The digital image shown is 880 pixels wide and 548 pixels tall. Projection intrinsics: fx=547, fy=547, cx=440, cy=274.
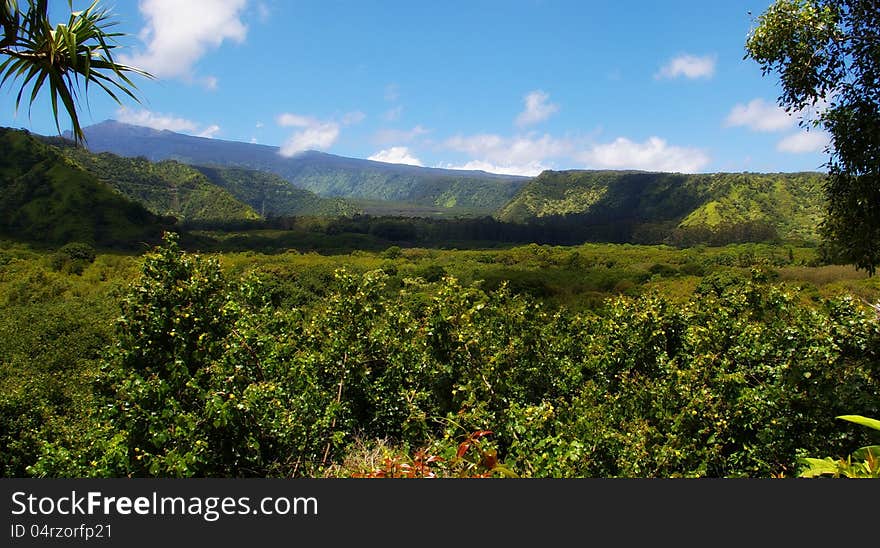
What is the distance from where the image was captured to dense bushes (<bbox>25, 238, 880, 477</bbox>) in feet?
20.4

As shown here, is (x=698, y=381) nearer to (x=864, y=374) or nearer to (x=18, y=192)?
(x=864, y=374)

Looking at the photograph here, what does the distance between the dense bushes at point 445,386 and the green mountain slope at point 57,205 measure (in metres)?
99.6

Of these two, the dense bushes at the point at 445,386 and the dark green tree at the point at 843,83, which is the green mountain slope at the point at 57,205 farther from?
the dark green tree at the point at 843,83

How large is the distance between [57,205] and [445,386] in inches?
4694

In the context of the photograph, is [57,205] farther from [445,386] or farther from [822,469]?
[822,469]

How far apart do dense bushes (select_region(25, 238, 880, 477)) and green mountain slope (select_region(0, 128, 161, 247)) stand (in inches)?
3922

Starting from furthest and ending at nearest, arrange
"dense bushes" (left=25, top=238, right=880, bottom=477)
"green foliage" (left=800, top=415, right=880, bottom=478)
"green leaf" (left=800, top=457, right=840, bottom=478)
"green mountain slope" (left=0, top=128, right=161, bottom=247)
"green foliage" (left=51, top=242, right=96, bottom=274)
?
"green mountain slope" (left=0, top=128, right=161, bottom=247) → "green foliage" (left=51, top=242, right=96, bottom=274) → "dense bushes" (left=25, top=238, right=880, bottom=477) → "green leaf" (left=800, top=457, right=840, bottom=478) → "green foliage" (left=800, top=415, right=880, bottom=478)

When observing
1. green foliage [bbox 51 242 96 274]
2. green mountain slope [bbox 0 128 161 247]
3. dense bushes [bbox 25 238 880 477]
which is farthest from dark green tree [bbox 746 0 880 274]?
green mountain slope [bbox 0 128 161 247]

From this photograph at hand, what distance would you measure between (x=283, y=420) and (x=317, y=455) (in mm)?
636

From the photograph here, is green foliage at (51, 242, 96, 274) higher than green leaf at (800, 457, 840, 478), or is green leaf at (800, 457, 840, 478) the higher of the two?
green leaf at (800, 457, 840, 478)

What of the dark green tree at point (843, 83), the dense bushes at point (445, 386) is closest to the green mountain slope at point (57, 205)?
the dense bushes at point (445, 386)

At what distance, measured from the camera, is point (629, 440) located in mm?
7176

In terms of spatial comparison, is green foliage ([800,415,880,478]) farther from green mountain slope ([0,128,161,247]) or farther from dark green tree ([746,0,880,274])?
green mountain slope ([0,128,161,247])

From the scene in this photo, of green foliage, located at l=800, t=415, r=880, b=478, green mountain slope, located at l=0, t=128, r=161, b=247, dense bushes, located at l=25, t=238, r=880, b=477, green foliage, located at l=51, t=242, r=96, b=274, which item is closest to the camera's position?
green foliage, located at l=800, t=415, r=880, b=478
